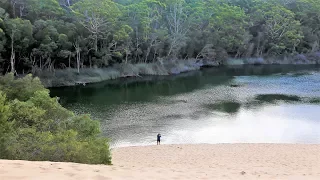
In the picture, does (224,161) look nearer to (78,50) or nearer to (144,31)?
(78,50)

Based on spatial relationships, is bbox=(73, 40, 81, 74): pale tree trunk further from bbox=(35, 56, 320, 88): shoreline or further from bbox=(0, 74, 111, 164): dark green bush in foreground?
bbox=(0, 74, 111, 164): dark green bush in foreground

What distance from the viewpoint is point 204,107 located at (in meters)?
30.7

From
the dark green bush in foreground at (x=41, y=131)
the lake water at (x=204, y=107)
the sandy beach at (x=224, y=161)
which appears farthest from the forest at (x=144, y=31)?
the sandy beach at (x=224, y=161)

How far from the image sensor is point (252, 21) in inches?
2406

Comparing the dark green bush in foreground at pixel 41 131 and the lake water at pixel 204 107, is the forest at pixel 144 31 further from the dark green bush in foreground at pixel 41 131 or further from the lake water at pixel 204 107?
the dark green bush in foreground at pixel 41 131

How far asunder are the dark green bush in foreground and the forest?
22.5m

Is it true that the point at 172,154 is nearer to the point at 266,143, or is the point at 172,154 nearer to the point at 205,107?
the point at 266,143

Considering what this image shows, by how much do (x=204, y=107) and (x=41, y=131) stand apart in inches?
755

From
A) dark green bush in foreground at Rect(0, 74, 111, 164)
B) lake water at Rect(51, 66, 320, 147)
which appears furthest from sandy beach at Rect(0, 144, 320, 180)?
lake water at Rect(51, 66, 320, 147)

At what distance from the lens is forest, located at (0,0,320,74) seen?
38.7 metres

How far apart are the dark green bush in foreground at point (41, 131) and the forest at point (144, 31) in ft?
73.7

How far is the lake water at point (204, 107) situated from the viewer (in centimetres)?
2347

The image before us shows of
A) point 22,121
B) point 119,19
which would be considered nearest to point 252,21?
point 119,19

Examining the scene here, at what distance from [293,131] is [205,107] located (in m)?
8.25
